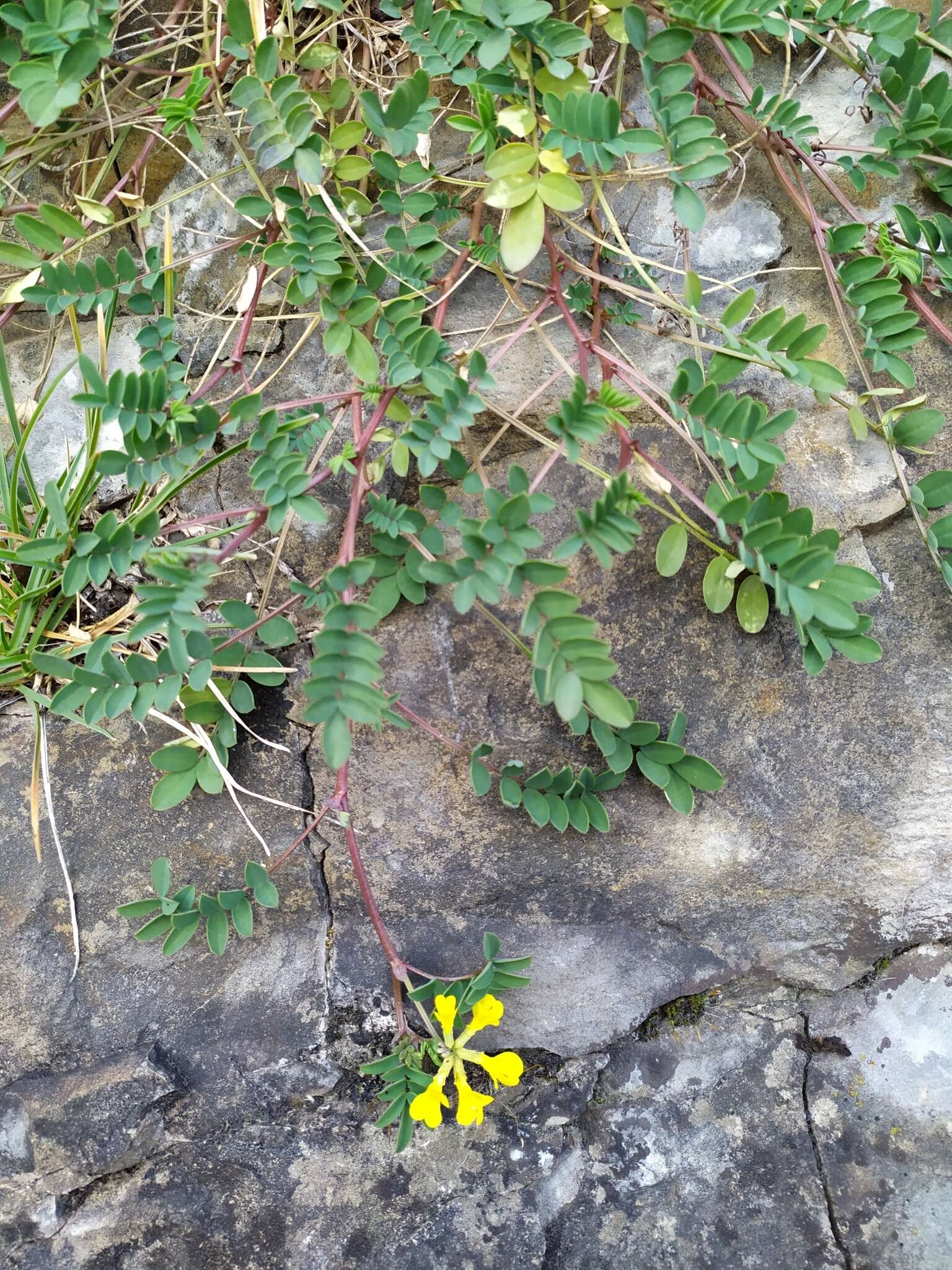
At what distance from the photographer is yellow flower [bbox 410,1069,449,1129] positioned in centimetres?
136

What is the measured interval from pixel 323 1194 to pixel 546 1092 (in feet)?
1.31

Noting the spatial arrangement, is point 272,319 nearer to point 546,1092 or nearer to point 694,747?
point 694,747

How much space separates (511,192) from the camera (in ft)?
4.50

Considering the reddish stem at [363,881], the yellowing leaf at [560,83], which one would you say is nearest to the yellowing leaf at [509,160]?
the yellowing leaf at [560,83]

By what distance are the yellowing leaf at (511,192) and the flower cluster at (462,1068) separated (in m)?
1.25

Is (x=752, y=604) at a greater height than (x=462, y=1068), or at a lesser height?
greater

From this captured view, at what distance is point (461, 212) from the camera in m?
1.58

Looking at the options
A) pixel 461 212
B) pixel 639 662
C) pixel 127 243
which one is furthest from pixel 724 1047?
pixel 127 243

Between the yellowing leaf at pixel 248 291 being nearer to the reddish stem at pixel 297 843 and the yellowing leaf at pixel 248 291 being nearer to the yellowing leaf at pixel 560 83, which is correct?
→ the yellowing leaf at pixel 560 83

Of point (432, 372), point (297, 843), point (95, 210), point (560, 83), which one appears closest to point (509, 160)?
point (560, 83)

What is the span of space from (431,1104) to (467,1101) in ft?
0.19

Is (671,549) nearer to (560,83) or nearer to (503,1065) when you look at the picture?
(560,83)

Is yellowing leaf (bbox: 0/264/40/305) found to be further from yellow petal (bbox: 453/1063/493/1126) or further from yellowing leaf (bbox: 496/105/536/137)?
yellow petal (bbox: 453/1063/493/1126)

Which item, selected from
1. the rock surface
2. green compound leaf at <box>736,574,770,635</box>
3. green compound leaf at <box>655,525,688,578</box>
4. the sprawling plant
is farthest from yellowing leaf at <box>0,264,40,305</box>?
green compound leaf at <box>736,574,770,635</box>
